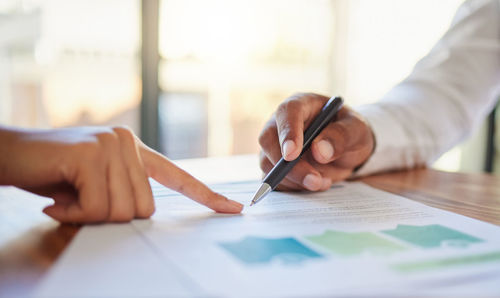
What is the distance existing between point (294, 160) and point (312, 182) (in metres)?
0.05

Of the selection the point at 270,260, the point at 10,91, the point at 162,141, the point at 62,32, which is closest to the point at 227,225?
the point at 270,260

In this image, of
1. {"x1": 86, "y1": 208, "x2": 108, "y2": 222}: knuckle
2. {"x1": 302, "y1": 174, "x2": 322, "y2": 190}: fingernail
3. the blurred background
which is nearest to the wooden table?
{"x1": 86, "y1": 208, "x2": 108, "y2": 222}: knuckle

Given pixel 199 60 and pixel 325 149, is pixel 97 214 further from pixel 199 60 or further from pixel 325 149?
pixel 199 60

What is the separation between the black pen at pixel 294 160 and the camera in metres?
0.52

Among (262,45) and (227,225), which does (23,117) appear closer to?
(262,45)

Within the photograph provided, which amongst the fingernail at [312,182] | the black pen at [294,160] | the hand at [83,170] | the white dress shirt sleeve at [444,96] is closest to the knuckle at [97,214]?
the hand at [83,170]

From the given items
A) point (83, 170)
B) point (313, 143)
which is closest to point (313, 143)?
point (313, 143)

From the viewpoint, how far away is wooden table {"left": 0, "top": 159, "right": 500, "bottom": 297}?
0.30 metres

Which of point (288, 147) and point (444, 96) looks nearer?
point (288, 147)

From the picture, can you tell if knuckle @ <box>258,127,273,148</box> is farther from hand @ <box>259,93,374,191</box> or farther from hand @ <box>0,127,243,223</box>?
hand @ <box>0,127,243,223</box>

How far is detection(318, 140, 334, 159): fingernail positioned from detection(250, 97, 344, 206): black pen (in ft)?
0.05

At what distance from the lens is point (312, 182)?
0.59 meters

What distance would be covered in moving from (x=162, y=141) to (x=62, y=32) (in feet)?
2.51

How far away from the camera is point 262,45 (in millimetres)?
2844
